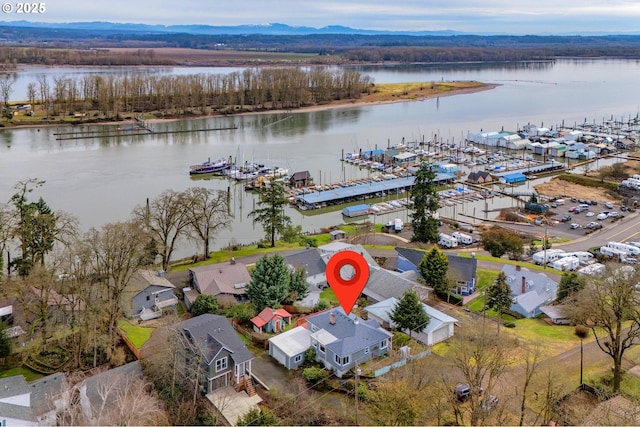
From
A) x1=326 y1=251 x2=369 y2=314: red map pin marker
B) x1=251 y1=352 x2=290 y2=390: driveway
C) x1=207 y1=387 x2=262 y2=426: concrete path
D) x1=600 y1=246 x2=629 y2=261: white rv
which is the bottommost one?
x1=251 y1=352 x2=290 y2=390: driveway

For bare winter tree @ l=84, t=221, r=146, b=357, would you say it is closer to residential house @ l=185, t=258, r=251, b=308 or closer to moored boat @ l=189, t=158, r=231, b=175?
residential house @ l=185, t=258, r=251, b=308

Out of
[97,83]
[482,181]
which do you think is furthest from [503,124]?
[97,83]

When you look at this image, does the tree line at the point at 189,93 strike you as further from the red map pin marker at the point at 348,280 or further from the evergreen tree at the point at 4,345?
the red map pin marker at the point at 348,280

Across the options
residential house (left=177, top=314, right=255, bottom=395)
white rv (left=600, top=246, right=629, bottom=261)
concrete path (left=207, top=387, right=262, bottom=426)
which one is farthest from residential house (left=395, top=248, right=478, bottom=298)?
concrete path (left=207, top=387, right=262, bottom=426)

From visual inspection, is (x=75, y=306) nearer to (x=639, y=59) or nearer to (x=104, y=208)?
(x=104, y=208)

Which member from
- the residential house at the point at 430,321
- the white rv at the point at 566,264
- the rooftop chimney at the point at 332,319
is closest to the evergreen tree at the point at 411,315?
the residential house at the point at 430,321
